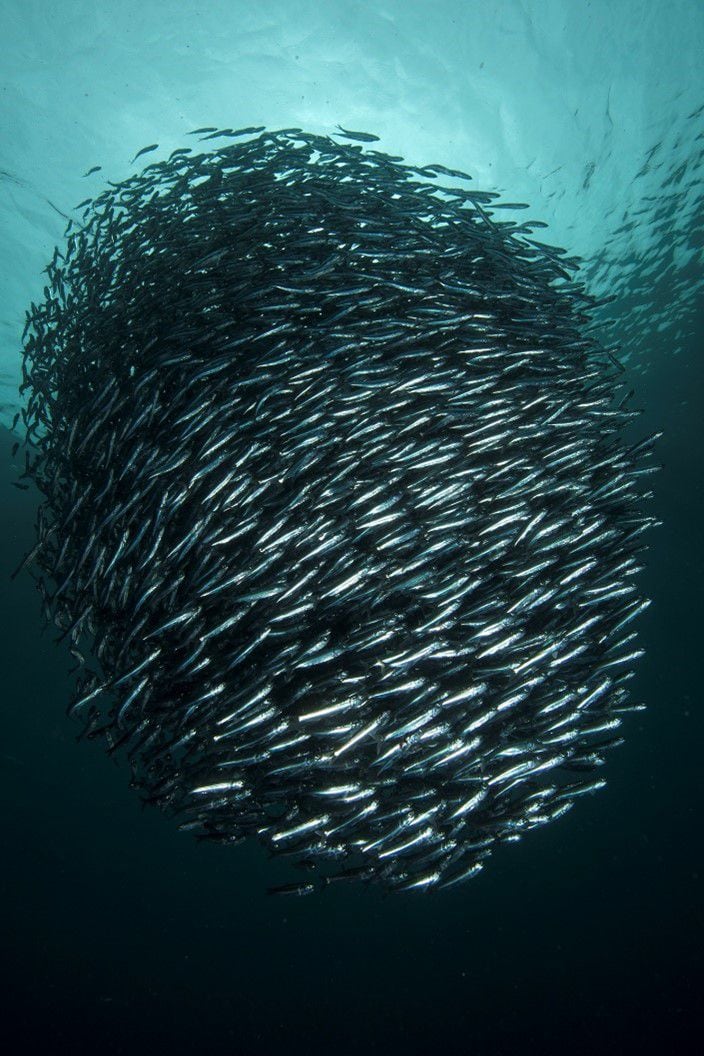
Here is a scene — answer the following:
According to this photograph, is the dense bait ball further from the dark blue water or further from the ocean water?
the dark blue water

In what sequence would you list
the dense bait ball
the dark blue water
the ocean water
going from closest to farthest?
1. the dense bait ball
2. the ocean water
3. the dark blue water

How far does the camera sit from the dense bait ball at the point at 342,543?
5.01m

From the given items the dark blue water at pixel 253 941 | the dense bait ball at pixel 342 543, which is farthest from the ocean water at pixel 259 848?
the dense bait ball at pixel 342 543

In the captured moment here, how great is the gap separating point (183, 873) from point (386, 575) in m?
20.3

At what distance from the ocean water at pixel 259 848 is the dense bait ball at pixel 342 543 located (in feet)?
10.3

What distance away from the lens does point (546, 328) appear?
7.17 m

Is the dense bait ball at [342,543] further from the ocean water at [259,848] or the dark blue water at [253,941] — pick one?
the dark blue water at [253,941]

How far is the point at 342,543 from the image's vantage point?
514 centimetres

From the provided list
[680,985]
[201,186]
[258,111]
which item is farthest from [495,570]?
[680,985]

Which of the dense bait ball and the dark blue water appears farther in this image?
the dark blue water

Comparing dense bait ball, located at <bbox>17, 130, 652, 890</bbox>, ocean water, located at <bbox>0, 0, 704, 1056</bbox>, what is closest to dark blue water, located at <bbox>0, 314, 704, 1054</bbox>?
ocean water, located at <bbox>0, 0, 704, 1056</bbox>

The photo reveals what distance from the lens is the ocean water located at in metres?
10.4

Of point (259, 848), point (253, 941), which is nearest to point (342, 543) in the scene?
point (259, 848)

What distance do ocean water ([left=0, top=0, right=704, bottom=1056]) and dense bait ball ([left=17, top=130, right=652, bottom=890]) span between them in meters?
3.13
